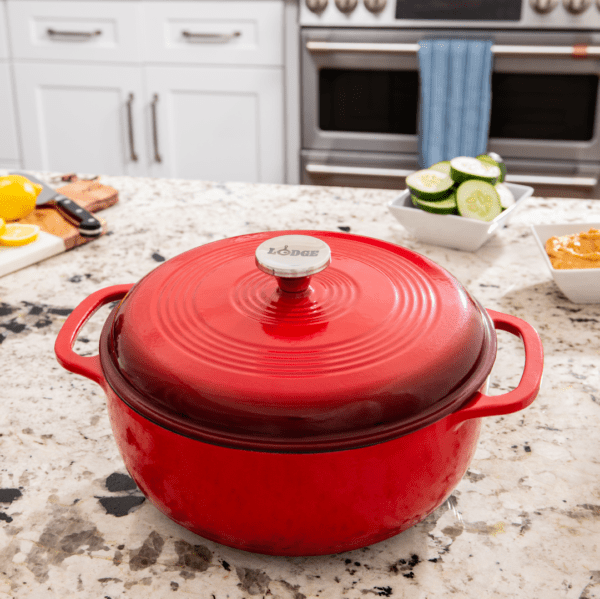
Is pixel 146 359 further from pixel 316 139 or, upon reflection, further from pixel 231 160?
pixel 231 160

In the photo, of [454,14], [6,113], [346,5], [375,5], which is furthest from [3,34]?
[454,14]

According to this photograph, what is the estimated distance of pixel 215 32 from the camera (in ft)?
8.70

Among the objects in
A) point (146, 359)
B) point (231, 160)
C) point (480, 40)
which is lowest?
point (231, 160)

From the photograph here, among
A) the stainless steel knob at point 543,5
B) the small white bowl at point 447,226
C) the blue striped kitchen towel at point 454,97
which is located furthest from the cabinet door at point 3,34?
the small white bowl at point 447,226

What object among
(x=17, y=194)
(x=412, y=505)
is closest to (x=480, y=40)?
(x=17, y=194)

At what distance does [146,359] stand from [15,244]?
65 cm

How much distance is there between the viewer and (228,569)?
1.48ft

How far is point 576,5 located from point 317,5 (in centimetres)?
102

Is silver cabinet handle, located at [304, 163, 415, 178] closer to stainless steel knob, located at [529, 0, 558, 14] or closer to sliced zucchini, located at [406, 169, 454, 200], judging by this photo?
stainless steel knob, located at [529, 0, 558, 14]

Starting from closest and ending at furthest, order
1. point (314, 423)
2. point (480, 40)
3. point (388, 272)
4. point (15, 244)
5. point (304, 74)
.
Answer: point (314, 423) < point (388, 272) < point (15, 244) < point (480, 40) < point (304, 74)

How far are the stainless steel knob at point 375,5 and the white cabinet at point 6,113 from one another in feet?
5.73

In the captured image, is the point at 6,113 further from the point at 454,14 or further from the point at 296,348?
the point at 296,348

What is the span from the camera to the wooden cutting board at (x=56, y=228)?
0.94m

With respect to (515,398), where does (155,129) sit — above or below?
below
